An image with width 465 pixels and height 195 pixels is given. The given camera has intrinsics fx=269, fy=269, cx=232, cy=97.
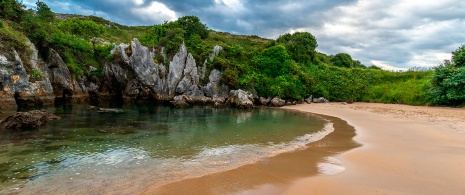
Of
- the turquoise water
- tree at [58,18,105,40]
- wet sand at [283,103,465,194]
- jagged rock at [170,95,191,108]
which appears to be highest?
tree at [58,18,105,40]

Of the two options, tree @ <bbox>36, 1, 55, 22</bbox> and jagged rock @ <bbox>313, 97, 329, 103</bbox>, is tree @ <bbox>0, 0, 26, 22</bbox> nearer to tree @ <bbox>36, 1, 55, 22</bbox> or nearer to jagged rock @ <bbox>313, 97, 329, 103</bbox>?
tree @ <bbox>36, 1, 55, 22</bbox>

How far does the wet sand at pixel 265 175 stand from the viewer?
24.5 ft

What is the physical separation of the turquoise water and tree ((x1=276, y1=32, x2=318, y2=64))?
1552 inches

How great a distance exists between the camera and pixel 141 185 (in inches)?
307

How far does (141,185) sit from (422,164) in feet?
31.1

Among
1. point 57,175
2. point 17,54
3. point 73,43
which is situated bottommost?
point 57,175

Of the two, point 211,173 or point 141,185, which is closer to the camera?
point 141,185

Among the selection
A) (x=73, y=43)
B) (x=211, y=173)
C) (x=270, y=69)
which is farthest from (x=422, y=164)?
(x=73, y=43)

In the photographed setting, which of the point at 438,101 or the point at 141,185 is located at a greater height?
the point at 438,101

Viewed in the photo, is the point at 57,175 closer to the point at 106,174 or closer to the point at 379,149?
the point at 106,174

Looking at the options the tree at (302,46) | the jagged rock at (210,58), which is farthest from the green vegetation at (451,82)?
the jagged rock at (210,58)

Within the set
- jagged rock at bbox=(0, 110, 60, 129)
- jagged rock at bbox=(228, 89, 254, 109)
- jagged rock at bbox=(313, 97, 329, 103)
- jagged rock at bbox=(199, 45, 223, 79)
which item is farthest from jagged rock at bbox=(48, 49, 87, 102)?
jagged rock at bbox=(313, 97, 329, 103)

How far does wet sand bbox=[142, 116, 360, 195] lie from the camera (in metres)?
7.48

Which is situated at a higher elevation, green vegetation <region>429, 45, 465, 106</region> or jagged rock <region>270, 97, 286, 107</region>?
green vegetation <region>429, 45, 465, 106</region>
